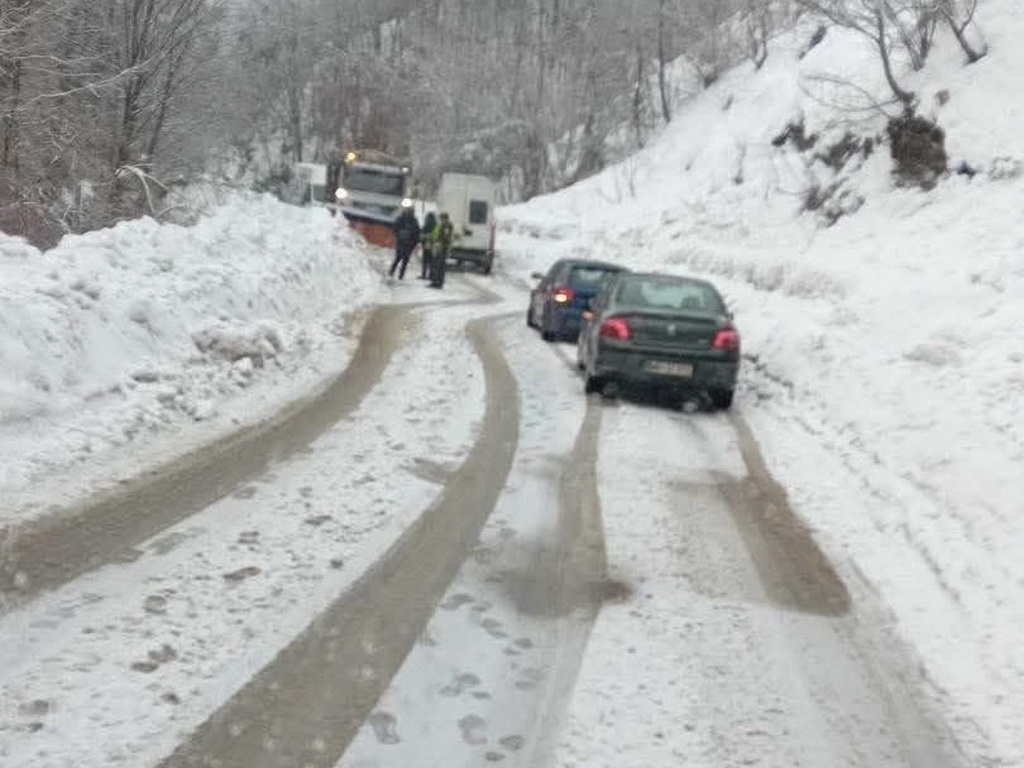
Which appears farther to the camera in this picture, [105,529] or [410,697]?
[105,529]

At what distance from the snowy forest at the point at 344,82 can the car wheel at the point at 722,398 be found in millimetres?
11867

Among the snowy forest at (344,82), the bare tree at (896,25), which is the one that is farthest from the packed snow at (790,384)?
the snowy forest at (344,82)

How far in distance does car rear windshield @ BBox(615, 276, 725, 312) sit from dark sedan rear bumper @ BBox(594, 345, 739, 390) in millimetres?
737

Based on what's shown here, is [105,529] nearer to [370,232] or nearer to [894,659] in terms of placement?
[894,659]

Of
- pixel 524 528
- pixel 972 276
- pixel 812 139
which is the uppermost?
pixel 812 139

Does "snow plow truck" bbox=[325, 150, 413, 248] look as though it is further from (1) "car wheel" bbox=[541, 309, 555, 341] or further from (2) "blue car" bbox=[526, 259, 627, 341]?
(1) "car wheel" bbox=[541, 309, 555, 341]

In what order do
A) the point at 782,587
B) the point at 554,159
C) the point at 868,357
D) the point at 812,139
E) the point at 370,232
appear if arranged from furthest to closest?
the point at 554,159
the point at 370,232
the point at 812,139
the point at 868,357
the point at 782,587

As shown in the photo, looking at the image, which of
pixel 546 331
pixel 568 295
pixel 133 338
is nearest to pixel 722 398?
pixel 133 338

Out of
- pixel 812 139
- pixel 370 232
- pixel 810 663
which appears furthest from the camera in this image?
pixel 370 232

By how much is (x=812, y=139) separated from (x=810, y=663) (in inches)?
1151

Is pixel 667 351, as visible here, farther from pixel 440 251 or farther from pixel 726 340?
pixel 440 251

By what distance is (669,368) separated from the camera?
40.5ft

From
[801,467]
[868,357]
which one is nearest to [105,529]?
[801,467]

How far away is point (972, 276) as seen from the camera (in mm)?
14453
